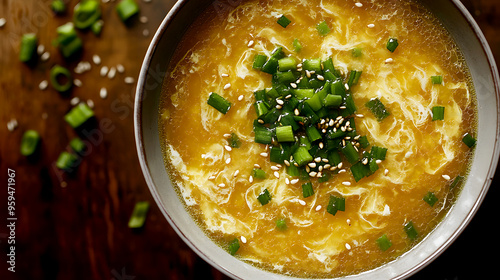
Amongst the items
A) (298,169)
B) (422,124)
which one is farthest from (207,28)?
(422,124)

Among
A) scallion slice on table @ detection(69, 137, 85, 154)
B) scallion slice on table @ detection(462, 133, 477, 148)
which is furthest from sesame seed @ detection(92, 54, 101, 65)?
scallion slice on table @ detection(462, 133, 477, 148)

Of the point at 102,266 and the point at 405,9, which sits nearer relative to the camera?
the point at 405,9

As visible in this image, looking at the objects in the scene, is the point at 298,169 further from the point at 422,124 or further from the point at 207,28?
the point at 207,28

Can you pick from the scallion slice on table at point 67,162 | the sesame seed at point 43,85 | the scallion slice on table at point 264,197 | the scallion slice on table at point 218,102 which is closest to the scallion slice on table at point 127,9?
the sesame seed at point 43,85

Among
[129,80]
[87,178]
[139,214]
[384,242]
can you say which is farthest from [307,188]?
[87,178]

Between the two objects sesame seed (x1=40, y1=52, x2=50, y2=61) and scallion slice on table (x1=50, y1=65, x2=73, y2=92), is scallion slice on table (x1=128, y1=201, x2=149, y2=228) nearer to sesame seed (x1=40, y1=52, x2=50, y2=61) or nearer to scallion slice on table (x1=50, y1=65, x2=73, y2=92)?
scallion slice on table (x1=50, y1=65, x2=73, y2=92)

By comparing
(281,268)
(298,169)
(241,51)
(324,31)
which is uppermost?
(324,31)
